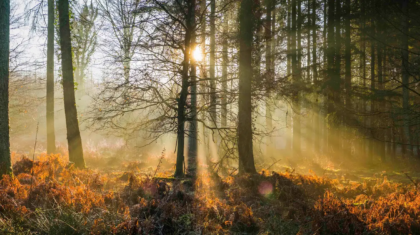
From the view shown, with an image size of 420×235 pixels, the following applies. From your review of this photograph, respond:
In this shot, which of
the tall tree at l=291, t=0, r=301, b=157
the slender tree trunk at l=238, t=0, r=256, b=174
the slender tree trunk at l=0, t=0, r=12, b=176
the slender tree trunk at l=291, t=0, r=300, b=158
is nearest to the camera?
the slender tree trunk at l=0, t=0, r=12, b=176

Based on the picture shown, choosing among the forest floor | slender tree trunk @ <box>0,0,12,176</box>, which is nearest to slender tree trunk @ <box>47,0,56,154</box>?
slender tree trunk @ <box>0,0,12,176</box>

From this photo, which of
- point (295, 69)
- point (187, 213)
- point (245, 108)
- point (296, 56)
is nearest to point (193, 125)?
point (245, 108)

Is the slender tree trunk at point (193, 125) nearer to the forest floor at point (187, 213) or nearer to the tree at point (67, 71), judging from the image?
the forest floor at point (187, 213)

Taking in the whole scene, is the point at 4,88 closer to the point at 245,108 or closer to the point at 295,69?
the point at 245,108

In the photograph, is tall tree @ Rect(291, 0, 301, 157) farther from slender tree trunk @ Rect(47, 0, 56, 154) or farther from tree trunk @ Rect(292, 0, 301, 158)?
slender tree trunk @ Rect(47, 0, 56, 154)

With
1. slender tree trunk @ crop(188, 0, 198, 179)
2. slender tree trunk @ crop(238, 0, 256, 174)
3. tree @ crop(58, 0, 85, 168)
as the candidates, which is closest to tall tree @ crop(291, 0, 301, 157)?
slender tree trunk @ crop(238, 0, 256, 174)

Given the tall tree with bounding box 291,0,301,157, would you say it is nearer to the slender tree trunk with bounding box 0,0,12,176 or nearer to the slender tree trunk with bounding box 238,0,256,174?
the slender tree trunk with bounding box 238,0,256,174

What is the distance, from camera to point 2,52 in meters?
5.47

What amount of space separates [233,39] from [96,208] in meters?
6.47

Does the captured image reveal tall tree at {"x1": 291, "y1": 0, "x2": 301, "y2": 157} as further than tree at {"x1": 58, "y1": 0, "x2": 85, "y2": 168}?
Yes

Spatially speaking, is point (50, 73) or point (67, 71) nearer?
point (67, 71)

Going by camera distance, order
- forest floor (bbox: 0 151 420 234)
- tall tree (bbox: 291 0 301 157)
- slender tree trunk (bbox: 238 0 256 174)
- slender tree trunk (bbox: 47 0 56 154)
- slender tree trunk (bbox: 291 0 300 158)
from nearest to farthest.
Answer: forest floor (bbox: 0 151 420 234) < slender tree trunk (bbox: 238 0 256 174) < slender tree trunk (bbox: 47 0 56 154) < slender tree trunk (bbox: 291 0 300 158) < tall tree (bbox: 291 0 301 157)

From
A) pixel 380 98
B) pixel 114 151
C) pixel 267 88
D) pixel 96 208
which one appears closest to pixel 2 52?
pixel 96 208

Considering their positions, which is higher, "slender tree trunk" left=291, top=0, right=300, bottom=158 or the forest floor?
"slender tree trunk" left=291, top=0, right=300, bottom=158
